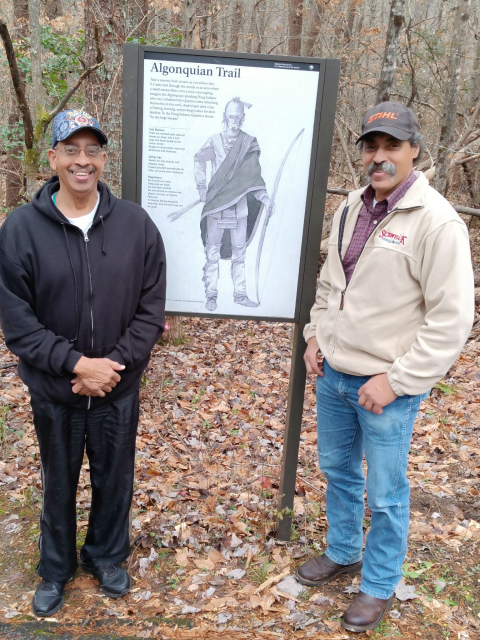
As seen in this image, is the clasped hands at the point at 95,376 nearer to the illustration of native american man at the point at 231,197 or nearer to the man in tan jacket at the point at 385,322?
the illustration of native american man at the point at 231,197

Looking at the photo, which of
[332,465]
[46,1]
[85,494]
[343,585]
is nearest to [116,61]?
[85,494]

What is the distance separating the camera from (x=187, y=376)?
6.59m

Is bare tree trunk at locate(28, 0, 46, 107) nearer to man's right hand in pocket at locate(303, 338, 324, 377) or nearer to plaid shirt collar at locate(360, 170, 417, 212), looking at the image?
man's right hand in pocket at locate(303, 338, 324, 377)

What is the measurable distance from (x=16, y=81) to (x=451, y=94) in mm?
6306

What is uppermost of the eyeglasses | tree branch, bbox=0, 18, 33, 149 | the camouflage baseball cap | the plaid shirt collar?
tree branch, bbox=0, 18, 33, 149

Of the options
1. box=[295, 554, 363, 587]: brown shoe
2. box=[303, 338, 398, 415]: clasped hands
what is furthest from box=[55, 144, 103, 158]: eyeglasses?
box=[295, 554, 363, 587]: brown shoe

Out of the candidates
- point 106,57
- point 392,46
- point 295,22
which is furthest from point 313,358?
point 295,22

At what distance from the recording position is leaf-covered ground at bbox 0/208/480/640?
3045 mm

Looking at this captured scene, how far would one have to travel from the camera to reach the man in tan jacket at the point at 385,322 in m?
2.39

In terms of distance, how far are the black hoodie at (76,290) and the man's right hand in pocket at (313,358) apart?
87 centimetres

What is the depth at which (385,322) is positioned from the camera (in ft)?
8.39

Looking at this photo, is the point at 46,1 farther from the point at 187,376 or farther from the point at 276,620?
the point at 276,620

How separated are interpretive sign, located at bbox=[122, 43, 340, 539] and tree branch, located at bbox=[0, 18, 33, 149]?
9.20ft

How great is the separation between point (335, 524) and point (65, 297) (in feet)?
6.94
